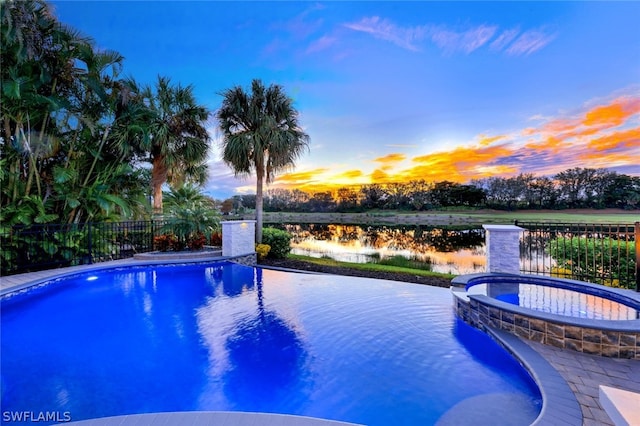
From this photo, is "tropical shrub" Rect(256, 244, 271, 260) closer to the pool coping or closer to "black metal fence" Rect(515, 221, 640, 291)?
"black metal fence" Rect(515, 221, 640, 291)

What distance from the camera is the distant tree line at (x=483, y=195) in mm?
23844

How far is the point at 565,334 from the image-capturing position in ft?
11.4

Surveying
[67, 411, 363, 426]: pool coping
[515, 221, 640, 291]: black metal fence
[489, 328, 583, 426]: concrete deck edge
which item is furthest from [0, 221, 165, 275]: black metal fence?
[515, 221, 640, 291]: black metal fence

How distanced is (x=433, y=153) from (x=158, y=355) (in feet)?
55.3

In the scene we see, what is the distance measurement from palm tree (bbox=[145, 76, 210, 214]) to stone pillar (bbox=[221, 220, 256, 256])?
3.91m

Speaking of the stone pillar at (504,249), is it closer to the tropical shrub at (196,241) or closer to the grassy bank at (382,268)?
the grassy bank at (382,268)

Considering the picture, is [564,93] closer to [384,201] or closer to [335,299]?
[335,299]

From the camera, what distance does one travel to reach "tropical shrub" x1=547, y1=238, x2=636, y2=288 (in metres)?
5.87

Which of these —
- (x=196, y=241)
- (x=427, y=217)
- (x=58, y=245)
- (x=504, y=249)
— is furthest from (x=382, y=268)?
(x=427, y=217)

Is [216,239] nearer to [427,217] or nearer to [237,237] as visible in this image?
[237,237]

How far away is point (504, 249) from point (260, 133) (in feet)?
26.8

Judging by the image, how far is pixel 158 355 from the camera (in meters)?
3.81

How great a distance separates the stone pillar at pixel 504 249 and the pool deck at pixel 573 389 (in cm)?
270

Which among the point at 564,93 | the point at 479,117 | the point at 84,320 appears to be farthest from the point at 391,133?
the point at 84,320
